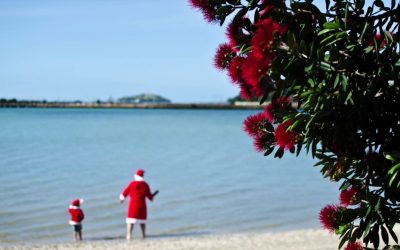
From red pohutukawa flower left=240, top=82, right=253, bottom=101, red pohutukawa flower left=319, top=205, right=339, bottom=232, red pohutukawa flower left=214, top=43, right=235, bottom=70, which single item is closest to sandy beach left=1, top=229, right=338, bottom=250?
red pohutukawa flower left=319, top=205, right=339, bottom=232

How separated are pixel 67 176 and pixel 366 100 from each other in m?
23.1

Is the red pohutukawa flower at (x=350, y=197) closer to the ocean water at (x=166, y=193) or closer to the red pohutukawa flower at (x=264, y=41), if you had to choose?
the red pohutukawa flower at (x=264, y=41)

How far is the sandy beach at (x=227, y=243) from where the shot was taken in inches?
434

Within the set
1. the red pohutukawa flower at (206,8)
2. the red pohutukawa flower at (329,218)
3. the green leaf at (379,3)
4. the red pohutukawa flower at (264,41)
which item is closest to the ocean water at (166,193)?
the red pohutukawa flower at (329,218)

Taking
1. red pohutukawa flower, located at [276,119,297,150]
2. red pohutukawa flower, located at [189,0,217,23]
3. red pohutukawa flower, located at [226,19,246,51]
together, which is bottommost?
red pohutukawa flower, located at [276,119,297,150]

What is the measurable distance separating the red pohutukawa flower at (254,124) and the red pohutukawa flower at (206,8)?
0.55m

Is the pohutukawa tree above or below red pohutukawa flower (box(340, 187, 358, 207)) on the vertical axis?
above

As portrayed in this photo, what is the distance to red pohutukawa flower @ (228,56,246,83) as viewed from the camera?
10.5 feet

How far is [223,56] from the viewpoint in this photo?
11.1ft

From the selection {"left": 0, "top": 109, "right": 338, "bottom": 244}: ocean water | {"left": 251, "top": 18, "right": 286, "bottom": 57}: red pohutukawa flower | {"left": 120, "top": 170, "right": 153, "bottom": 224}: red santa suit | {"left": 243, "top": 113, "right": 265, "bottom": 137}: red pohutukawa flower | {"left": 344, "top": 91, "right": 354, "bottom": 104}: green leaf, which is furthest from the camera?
{"left": 0, "top": 109, "right": 338, "bottom": 244}: ocean water

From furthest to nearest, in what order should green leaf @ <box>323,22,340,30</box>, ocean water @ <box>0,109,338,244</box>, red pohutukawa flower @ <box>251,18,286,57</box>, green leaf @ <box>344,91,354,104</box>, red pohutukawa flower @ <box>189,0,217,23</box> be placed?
ocean water @ <box>0,109,338,244</box> → red pohutukawa flower @ <box>189,0,217,23</box> → green leaf @ <box>323,22,340,30</box> → green leaf @ <box>344,91,354,104</box> → red pohutukawa flower @ <box>251,18,286,57</box>

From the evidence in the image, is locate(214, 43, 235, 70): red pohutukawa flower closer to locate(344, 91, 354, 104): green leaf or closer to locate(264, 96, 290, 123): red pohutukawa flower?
locate(264, 96, 290, 123): red pohutukawa flower

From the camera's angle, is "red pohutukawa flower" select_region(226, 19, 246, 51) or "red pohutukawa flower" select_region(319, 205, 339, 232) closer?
"red pohutukawa flower" select_region(226, 19, 246, 51)

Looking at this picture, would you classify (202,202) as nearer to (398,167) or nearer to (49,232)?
(49,232)
